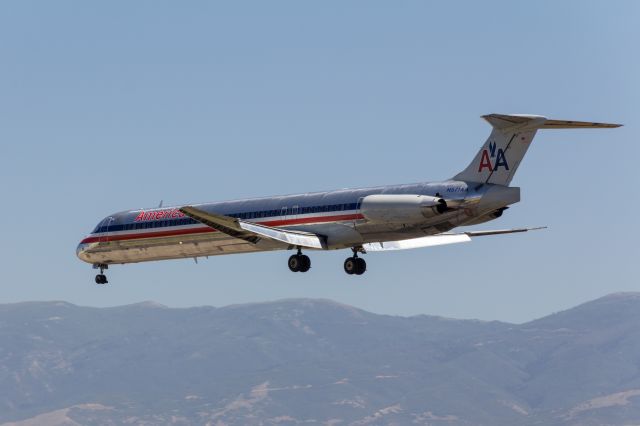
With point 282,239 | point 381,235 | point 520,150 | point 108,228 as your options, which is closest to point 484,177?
point 520,150

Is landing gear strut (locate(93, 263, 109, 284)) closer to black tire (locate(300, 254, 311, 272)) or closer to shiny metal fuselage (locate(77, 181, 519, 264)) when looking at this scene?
shiny metal fuselage (locate(77, 181, 519, 264))

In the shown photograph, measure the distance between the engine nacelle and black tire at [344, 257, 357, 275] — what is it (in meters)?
4.23

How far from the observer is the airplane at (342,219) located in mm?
57188

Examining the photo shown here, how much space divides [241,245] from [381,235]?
28.6 feet

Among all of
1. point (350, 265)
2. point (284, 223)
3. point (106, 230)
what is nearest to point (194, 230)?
point (284, 223)

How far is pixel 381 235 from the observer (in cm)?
6041

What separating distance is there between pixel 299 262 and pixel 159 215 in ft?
35.8

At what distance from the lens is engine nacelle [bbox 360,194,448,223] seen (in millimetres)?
57375

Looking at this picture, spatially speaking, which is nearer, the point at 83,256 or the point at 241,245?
the point at 241,245

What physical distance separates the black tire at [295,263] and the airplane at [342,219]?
0.06m

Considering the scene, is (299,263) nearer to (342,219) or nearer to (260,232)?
(260,232)

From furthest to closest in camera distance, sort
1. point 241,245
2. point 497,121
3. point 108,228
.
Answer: point 108,228, point 241,245, point 497,121

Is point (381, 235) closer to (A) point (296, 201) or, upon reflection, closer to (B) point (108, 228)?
(A) point (296, 201)

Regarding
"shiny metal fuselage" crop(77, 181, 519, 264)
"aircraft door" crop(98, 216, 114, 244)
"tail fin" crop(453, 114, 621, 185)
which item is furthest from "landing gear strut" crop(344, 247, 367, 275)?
"aircraft door" crop(98, 216, 114, 244)
